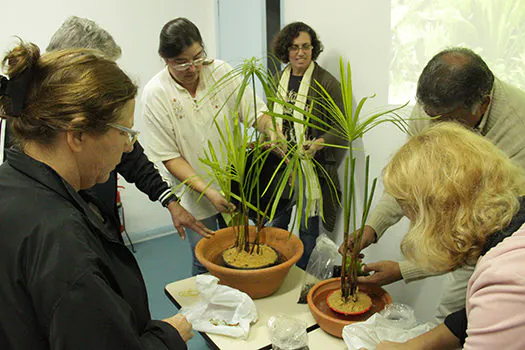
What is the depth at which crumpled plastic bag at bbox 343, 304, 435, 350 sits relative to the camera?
1.13 meters

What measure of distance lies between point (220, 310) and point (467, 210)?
0.86 m

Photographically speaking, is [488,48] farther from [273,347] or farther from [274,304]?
[273,347]

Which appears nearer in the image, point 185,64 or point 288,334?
point 288,334

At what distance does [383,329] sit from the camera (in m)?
1.16

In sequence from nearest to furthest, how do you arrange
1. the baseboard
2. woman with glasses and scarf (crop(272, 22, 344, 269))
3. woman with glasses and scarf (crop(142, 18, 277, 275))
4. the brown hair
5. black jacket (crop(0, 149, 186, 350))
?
black jacket (crop(0, 149, 186, 350)) < the brown hair < woman with glasses and scarf (crop(142, 18, 277, 275)) < woman with glasses and scarf (crop(272, 22, 344, 269)) < the baseboard

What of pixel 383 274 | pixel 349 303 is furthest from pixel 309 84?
pixel 349 303

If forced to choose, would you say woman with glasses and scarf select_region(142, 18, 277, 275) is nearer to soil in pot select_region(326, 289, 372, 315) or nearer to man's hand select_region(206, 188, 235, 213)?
man's hand select_region(206, 188, 235, 213)

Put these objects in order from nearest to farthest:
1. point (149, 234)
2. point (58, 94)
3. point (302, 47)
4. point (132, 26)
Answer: point (58, 94) → point (302, 47) → point (132, 26) → point (149, 234)

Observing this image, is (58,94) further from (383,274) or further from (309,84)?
(309,84)

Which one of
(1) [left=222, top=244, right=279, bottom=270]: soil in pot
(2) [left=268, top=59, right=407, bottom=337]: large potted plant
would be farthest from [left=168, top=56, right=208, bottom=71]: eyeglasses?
(1) [left=222, top=244, right=279, bottom=270]: soil in pot

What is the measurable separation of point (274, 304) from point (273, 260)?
163 mm

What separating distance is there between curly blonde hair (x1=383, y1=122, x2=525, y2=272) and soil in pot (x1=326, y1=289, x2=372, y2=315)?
409mm

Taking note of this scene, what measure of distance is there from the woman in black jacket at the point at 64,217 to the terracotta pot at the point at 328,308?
461 millimetres

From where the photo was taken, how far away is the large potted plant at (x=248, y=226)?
139cm
